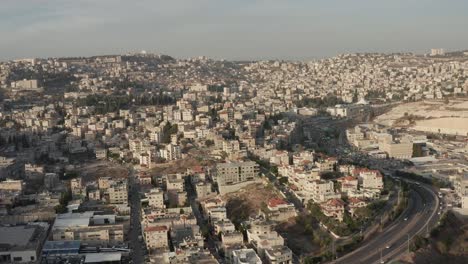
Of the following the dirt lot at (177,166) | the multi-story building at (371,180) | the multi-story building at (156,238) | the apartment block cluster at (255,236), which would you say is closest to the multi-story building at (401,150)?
the multi-story building at (371,180)

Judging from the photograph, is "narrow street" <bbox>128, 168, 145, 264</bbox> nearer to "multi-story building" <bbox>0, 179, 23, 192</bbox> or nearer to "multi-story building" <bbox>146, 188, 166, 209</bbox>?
"multi-story building" <bbox>146, 188, 166, 209</bbox>

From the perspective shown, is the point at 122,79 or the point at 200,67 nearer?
the point at 122,79

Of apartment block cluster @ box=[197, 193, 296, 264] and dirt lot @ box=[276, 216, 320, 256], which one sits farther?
dirt lot @ box=[276, 216, 320, 256]

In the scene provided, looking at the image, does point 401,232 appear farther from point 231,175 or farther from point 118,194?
point 118,194

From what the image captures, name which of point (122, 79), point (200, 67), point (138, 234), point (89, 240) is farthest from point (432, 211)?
point (200, 67)

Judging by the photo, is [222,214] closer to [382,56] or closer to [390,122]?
[390,122]

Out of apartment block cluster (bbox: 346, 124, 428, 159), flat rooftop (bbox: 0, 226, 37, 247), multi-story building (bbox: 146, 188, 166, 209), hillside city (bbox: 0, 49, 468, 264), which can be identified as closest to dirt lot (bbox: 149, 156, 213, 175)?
hillside city (bbox: 0, 49, 468, 264)
